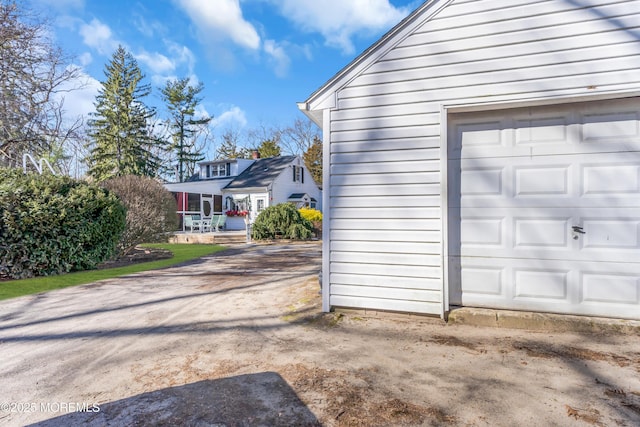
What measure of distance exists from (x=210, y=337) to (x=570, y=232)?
3.53 m

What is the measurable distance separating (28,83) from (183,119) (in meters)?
22.4

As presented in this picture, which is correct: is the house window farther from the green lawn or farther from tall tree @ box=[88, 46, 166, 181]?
the green lawn

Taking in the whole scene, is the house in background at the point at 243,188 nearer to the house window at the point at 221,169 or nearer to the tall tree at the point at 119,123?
the house window at the point at 221,169

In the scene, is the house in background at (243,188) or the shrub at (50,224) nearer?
the shrub at (50,224)

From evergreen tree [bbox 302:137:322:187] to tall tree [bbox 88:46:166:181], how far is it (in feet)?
46.2

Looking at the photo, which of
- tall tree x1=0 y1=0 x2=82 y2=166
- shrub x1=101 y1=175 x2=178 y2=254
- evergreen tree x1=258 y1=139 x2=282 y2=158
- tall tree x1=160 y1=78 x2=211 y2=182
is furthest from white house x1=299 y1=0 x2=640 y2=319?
tall tree x1=160 y1=78 x2=211 y2=182

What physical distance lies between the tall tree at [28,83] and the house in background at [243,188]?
25.4ft

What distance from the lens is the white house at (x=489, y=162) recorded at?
2.97 metres

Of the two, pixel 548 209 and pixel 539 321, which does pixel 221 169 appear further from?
pixel 539 321

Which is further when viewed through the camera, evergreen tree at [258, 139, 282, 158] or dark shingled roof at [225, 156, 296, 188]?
evergreen tree at [258, 139, 282, 158]

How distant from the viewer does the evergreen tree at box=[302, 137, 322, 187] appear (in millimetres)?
31562

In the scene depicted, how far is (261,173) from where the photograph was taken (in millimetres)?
22781

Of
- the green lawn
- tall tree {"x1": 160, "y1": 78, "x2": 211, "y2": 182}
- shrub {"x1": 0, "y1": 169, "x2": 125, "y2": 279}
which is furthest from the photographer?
tall tree {"x1": 160, "y1": 78, "x2": 211, "y2": 182}

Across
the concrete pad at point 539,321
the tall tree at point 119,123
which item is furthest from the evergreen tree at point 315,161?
the concrete pad at point 539,321
